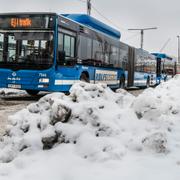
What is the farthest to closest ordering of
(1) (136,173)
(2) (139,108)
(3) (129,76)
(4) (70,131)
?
(3) (129,76) < (2) (139,108) < (4) (70,131) < (1) (136,173)

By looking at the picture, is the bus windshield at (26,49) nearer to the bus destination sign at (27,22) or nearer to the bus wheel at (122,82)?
the bus destination sign at (27,22)

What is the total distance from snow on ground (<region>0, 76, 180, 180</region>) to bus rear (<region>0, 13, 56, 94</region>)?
9.83m

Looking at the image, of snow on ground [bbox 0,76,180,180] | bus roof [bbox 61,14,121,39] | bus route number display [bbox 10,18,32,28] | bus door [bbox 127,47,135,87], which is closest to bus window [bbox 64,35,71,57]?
bus route number display [bbox 10,18,32,28]

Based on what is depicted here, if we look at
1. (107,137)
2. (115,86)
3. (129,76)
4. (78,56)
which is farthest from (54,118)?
(129,76)

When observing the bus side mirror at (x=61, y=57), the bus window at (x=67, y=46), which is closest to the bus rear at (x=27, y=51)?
the bus side mirror at (x=61, y=57)

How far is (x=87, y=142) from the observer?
4918 millimetres

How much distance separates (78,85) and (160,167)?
2.07 metres

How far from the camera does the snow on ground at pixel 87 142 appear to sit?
4469mm

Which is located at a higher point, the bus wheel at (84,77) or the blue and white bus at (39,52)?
the blue and white bus at (39,52)

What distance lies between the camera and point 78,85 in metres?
6.25

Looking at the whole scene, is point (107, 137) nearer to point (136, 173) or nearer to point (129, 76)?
point (136, 173)

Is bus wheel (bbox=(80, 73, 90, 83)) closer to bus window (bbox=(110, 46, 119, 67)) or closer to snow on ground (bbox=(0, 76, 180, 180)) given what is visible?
bus window (bbox=(110, 46, 119, 67))

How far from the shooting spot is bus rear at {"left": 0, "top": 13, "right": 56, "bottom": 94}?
1572cm

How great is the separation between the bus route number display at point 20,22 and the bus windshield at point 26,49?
25cm
